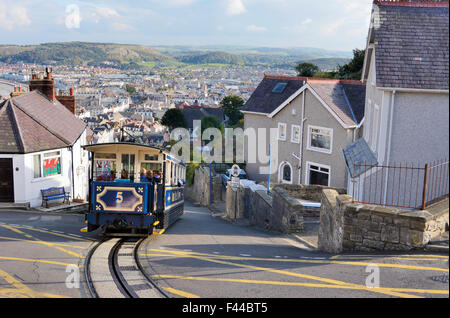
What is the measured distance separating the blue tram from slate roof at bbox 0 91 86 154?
751 centimetres

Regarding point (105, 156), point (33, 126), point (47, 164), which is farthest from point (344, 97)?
point (33, 126)

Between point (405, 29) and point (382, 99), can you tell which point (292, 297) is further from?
point (405, 29)

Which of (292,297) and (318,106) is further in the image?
(318,106)

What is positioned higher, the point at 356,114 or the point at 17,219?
the point at 356,114

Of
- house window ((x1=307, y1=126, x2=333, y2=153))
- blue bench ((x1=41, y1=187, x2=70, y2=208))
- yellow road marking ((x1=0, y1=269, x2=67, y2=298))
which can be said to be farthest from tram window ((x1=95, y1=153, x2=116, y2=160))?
house window ((x1=307, y1=126, x2=333, y2=153))

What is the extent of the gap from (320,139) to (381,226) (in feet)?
55.7

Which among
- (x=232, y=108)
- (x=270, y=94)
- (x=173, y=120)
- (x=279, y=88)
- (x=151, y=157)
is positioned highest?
(x=279, y=88)

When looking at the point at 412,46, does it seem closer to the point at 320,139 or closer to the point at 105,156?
the point at 105,156

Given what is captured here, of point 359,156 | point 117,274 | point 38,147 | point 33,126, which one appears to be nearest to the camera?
point 117,274

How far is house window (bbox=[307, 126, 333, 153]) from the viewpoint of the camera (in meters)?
25.9

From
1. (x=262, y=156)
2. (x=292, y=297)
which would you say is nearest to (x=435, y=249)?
(x=292, y=297)

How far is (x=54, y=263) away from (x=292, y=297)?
5730 millimetres

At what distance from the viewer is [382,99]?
13.1 meters

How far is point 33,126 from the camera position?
70.9 ft
